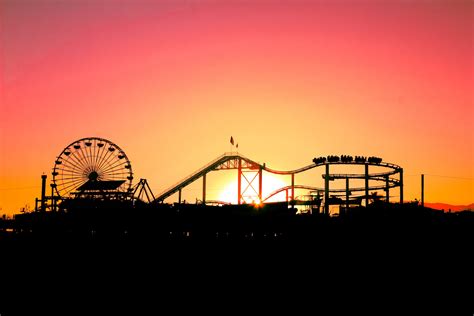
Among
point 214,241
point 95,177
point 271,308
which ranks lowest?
point 271,308

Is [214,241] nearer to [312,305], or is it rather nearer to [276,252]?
[276,252]

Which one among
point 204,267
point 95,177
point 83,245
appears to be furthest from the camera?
point 95,177

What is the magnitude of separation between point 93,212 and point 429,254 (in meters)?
38.1

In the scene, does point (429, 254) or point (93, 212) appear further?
point (93, 212)

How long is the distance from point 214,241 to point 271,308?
1892 centimetres

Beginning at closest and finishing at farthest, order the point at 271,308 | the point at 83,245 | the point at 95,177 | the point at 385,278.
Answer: the point at 271,308 → the point at 385,278 → the point at 83,245 → the point at 95,177

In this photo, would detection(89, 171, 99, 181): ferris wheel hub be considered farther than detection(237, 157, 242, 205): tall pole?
No

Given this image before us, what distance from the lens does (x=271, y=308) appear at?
41.6m

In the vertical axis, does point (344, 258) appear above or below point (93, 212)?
below

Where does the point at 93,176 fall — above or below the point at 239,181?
below

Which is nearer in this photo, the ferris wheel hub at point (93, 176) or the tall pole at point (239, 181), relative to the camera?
the ferris wheel hub at point (93, 176)

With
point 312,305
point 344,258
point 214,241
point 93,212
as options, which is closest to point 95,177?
point 93,212

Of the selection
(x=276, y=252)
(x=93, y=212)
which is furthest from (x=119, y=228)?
(x=276, y=252)

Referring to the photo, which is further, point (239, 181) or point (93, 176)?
point (239, 181)
